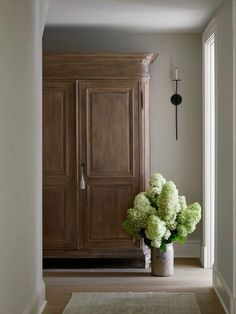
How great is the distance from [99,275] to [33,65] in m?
2.27

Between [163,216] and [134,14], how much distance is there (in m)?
1.84

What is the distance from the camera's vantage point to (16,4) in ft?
11.9

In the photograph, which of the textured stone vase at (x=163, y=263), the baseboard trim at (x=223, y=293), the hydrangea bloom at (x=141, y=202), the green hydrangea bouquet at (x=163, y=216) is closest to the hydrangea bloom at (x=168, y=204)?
the green hydrangea bouquet at (x=163, y=216)

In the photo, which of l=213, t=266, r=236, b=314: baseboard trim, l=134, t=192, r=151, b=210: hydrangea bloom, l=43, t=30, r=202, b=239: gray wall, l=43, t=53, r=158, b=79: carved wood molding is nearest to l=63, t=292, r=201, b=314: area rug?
l=213, t=266, r=236, b=314: baseboard trim

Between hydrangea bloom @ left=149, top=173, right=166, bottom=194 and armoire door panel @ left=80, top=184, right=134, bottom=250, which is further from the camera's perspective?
armoire door panel @ left=80, top=184, right=134, bottom=250

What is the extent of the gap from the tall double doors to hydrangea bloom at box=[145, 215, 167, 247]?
0.53 m

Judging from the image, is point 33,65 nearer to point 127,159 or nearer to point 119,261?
point 127,159

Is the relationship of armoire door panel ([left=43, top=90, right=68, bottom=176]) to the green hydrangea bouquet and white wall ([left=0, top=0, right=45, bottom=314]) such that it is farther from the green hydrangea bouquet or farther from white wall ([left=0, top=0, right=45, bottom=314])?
white wall ([left=0, top=0, right=45, bottom=314])

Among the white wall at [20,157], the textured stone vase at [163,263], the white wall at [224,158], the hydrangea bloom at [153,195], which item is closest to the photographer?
the white wall at [20,157]

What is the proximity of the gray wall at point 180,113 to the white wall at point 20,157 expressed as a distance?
2.13m

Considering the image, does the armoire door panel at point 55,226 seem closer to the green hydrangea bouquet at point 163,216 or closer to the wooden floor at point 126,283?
the wooden floor at point 126,283

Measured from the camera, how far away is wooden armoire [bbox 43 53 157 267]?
19.5 ft

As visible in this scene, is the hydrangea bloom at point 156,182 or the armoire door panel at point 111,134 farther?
the armoire door panel at point 111,134

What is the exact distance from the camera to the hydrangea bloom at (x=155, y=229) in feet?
17.6
